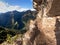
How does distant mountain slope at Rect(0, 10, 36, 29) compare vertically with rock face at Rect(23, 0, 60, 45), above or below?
below

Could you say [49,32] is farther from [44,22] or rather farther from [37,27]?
[37,27]

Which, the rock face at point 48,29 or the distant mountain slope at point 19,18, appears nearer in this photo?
the rock face at point 48,29


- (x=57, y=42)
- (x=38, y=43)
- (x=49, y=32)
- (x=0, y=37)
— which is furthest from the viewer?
(x=0, y=37)

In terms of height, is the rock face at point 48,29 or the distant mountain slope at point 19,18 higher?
the rock face at point 48,29

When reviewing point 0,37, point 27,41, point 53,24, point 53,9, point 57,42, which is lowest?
point 0,37

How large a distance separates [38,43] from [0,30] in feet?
116

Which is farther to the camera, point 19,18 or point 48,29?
point 19,18

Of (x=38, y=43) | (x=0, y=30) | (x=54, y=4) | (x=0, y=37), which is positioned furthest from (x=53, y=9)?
(x=0, y=30)

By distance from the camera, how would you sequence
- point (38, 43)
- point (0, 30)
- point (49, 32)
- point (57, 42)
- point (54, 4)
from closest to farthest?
1. point (54, 4)
2. point (57, 42)
3. point (49, 32)
4. point (38, 43)
5. point (0, 30)

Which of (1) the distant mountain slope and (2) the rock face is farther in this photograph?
(1) the distant mountain slope

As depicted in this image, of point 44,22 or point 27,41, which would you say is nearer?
point 44,22

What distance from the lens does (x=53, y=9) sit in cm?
932

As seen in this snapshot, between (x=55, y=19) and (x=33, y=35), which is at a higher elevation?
(x=55, y=19)

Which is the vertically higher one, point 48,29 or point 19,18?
point 48,29
